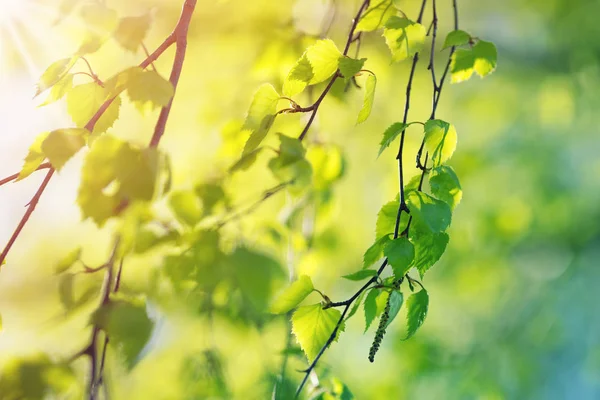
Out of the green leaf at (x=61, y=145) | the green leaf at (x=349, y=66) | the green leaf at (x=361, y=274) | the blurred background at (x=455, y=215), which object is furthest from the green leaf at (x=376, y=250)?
the blurred background at (x=455, y=215)

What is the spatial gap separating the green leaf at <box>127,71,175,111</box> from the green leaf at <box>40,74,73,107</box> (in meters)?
0.08

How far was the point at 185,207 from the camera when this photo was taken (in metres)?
0.66

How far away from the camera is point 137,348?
1.38 feet

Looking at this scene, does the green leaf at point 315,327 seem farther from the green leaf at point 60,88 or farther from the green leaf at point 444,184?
the green leaf at point 60,88

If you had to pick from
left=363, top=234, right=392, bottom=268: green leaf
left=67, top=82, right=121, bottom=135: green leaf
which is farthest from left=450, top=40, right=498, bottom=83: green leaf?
left=67, top=82, right=121, bottom=135: green leaf

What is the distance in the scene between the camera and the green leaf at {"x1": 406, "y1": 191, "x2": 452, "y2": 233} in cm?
41

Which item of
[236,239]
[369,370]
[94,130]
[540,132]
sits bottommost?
[369,370]

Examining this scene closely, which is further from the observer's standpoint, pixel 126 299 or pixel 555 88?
pixel 555 88

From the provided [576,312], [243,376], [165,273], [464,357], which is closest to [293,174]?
[165,273]

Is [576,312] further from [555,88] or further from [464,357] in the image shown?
[555,88]

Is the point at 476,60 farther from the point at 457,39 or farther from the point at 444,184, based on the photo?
the point at 444,184

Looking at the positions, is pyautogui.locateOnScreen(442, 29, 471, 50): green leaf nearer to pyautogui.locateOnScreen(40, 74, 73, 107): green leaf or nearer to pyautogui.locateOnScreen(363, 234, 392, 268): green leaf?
pyautogui.locateOnScreen(363, 234, 392, 268): green leaf

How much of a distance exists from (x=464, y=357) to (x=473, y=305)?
36 cm

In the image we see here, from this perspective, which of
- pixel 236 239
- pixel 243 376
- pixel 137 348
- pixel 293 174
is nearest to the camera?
pixel 137 348
